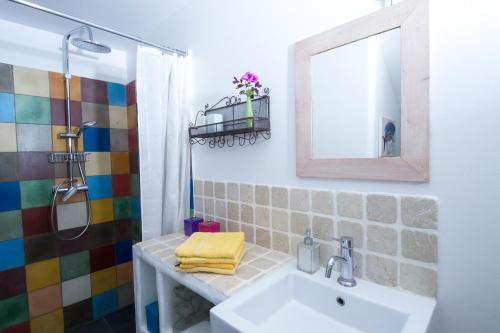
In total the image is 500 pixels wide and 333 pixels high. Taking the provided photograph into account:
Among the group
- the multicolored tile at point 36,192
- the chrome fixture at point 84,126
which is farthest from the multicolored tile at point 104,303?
the chrome fixture at point 84,126

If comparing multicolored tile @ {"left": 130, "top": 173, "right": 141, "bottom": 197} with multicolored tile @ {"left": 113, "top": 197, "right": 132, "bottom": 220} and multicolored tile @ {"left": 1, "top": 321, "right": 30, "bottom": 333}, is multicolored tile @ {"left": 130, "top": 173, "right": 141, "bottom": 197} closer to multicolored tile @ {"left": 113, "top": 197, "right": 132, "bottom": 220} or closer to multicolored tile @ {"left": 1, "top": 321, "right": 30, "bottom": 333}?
multicolored tile @ {"left": 113, "top": 197, "right": 132, "bottom": 220}

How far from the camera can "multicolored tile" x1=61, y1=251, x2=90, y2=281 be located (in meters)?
1.79

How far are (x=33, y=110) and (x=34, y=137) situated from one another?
0.57 feet

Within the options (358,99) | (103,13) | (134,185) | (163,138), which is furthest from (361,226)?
(103,13)

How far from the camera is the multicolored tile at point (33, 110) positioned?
161 cm

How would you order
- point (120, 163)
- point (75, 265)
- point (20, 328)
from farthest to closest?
point (120, 163), point (75, 265), point (20, 328)

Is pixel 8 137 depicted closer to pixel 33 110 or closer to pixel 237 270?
pixel 33 110

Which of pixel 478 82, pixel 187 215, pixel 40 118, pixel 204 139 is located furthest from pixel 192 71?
pixel 478 82

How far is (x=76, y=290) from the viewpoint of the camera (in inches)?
72.5

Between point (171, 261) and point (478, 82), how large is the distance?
1.27 meters

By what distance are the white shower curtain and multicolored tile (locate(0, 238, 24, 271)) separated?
89cm

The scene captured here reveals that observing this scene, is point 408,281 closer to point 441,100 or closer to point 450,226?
point 450,226

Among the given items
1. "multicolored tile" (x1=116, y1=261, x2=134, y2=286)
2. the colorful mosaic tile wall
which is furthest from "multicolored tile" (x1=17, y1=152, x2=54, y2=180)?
"multicolored tile" (x1=116, y1=261, x2=134, y2=286)

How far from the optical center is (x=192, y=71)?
1616 millimetres
